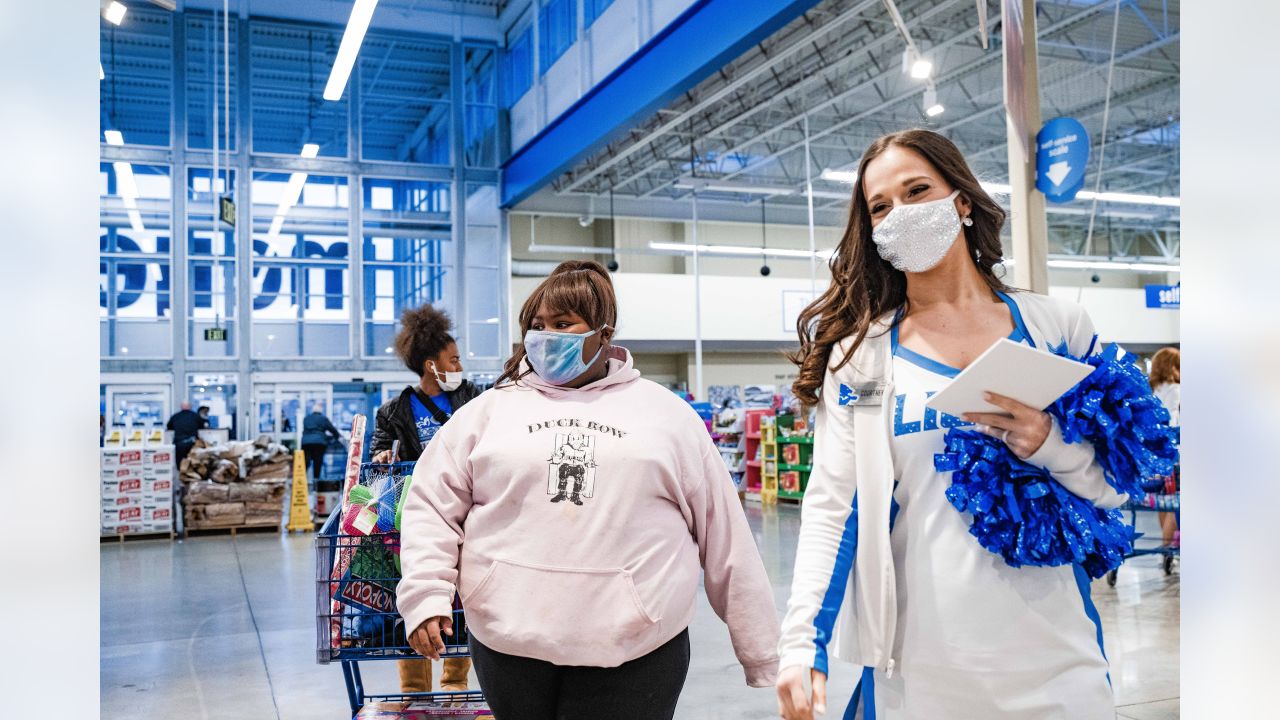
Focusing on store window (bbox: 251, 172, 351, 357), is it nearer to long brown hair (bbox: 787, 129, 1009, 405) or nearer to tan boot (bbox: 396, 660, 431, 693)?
tan boot (bbox: 396, 660, 431, 693)

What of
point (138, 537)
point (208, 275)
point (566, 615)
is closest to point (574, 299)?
point (566, 615)

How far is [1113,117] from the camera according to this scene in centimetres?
1850

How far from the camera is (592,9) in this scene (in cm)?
1487

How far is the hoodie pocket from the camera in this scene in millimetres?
2115

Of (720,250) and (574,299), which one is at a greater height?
(720,250)

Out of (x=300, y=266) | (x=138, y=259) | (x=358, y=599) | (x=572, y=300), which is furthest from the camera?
(x=300, y=266)

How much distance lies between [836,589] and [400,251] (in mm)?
19656

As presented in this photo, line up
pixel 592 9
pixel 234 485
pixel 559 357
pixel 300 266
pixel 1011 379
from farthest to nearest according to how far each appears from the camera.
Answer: pixel 300 266, pixel 592 9, pixel 234 485, pixel 559 357, pixel 1011 379

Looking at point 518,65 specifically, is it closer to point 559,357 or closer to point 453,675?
point 453,675

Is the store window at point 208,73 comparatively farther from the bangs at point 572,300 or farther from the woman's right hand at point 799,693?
the woman's right hand at point 799,693

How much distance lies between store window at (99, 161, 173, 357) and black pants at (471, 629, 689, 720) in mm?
17843
